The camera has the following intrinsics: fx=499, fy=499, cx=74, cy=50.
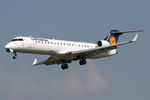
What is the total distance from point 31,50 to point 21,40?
128 cm

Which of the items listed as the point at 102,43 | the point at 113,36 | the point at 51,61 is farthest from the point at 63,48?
the point at 113,36

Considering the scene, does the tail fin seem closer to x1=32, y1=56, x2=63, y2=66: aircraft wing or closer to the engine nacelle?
the engine nacelle

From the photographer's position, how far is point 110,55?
51.3m

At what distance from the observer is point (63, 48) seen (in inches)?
1857

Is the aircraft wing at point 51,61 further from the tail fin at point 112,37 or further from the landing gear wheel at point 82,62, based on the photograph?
the tail fin at point 112,37

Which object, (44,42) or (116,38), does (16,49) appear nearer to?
(44,42)

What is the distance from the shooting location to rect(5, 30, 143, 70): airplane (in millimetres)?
45000

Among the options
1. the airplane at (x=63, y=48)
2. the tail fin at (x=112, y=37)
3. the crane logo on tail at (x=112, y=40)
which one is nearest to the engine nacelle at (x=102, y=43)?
the airplane at (x=63, y=48)

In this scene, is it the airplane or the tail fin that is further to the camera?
the tail fin

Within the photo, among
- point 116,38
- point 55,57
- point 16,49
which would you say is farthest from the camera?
point 116,38

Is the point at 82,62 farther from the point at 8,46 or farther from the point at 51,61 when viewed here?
the point at 8,46

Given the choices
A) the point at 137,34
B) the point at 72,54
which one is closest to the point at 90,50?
the point at 72,54

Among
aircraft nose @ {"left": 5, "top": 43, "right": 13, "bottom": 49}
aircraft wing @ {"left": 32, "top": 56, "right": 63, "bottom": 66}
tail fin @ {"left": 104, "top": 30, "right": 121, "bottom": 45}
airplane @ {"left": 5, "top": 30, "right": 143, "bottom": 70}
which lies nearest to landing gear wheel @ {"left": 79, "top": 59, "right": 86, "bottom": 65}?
airplane @ {"left": 5, "top": 30, "right": 143, "bottom": 70}

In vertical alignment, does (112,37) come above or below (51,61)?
above
